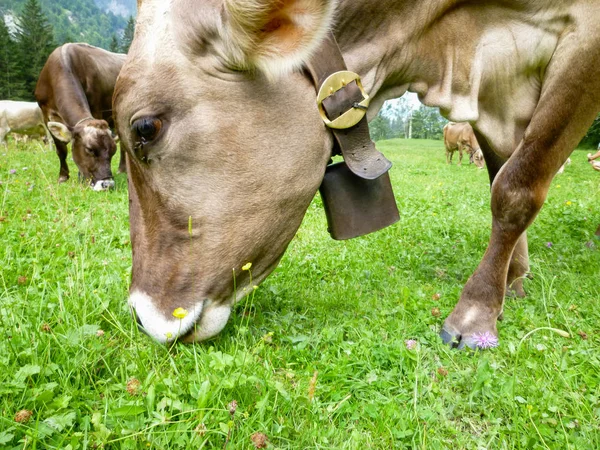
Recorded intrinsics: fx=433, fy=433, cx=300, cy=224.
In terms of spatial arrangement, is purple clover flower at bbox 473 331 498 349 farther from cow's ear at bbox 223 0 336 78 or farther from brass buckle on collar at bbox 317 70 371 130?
cow's ear at bbox 223 0 336 78

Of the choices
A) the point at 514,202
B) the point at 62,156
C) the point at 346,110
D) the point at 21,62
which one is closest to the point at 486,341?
the point at 514,202

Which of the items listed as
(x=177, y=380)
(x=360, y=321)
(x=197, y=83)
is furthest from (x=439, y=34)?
(x=177, y=380)

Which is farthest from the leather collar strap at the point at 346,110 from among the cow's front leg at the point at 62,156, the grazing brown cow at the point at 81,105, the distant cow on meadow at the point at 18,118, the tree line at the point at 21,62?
the tree line at the point at 21,62

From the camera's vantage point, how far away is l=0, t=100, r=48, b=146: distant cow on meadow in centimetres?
1852

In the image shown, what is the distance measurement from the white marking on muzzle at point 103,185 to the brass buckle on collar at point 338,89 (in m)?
5.86

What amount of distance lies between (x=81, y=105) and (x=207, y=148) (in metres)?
7.38

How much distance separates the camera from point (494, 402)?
1.70 m

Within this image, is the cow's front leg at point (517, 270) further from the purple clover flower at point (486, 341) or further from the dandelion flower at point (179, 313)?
the dandelion flower at point (179, 313)

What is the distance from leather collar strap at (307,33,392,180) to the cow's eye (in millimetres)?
701

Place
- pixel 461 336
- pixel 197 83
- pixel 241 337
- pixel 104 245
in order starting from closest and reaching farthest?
pixel 197 83 → pixel 241 337 → pixel 461 336 → pixel 104 245

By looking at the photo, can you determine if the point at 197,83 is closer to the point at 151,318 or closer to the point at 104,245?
the point at 151,318

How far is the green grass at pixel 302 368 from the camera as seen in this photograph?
1.42 metres

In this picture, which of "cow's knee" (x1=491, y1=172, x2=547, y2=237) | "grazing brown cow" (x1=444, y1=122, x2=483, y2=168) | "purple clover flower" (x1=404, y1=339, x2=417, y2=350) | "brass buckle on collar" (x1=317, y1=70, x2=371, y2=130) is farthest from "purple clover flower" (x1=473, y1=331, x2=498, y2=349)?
"grazing brown cow" (x1=444, y1=122, x2=483, y2=168)

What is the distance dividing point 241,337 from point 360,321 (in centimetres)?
66
